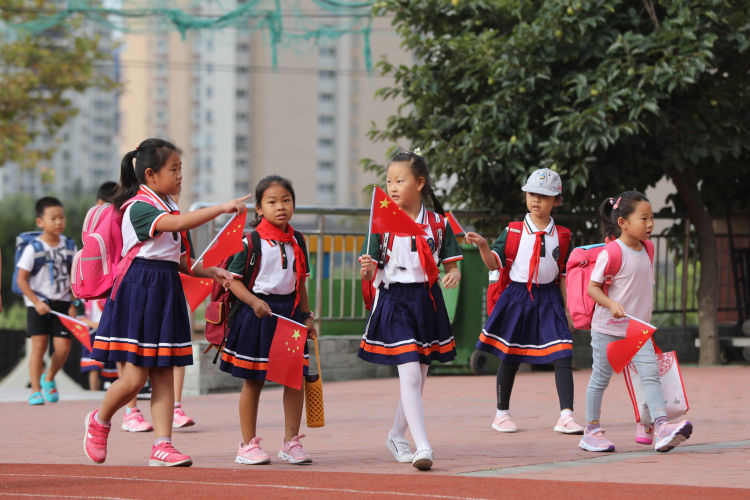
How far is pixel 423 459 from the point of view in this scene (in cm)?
614

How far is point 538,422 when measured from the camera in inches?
345

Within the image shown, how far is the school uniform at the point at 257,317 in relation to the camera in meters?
6.57

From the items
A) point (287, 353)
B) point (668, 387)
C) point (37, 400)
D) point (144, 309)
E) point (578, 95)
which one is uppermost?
point (578, 95)

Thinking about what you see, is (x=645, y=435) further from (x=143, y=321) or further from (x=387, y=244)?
(x=143, y=321)

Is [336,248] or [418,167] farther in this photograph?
[336,248]

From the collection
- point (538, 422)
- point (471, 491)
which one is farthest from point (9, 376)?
point (471, 491)

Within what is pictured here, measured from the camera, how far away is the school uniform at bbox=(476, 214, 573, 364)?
8.02 m

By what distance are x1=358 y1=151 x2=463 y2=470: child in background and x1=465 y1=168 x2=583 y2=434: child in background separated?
4.42ft

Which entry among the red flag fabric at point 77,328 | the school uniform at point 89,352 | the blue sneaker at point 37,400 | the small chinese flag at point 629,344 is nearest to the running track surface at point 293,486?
the small chinese flag at point 629,344

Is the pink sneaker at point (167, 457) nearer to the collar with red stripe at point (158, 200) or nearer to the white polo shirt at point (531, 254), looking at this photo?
the collar with red stripe at point (158, 200)

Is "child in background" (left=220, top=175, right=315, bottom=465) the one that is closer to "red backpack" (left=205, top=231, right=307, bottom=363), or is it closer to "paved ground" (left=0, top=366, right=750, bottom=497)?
"red backpack" (left=205, top=231, right=307, bottom=363)

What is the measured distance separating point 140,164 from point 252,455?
1.73 m

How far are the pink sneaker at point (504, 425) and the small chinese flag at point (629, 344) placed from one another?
4.09ft

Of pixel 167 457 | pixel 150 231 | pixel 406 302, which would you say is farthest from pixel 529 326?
pixel 150 231
